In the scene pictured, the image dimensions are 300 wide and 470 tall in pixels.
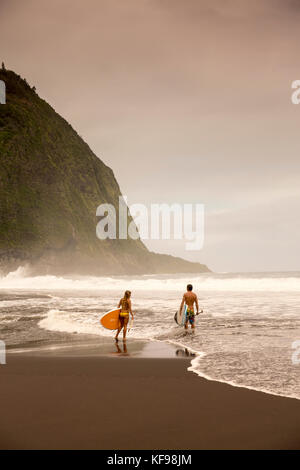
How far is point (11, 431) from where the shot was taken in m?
4.39

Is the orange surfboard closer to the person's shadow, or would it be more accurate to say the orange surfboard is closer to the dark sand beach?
the person's shadow

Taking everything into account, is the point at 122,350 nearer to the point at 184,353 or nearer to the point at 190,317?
the point at 184,353

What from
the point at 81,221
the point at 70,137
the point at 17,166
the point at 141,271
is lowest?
the point at 141,271

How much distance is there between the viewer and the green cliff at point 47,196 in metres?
68.8

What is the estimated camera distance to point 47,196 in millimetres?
75875

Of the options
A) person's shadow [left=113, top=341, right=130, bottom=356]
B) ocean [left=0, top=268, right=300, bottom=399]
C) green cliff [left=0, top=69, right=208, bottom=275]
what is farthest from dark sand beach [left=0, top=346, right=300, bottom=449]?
green cliff [left=0, top=69, right=208, bottom=275]

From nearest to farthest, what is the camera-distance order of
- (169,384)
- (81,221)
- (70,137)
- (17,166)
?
(169,384), (17,166), (81,221), (70,137)

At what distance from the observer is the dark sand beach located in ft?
13.6

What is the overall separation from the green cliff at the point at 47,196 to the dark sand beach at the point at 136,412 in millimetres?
60624

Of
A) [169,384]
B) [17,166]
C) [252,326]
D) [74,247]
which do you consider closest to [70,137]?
[17,166]

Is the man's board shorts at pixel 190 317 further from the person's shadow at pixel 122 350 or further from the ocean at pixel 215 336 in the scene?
the person's shadow at pixel 122 350

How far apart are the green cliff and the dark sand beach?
60.6m

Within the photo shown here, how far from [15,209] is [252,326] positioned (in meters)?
61.9
